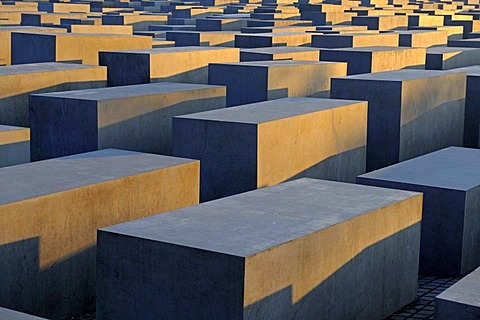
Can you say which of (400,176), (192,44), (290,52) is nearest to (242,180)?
(400,176)

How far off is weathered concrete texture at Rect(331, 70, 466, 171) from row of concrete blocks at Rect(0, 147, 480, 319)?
2.62m

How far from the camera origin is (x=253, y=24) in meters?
25.7

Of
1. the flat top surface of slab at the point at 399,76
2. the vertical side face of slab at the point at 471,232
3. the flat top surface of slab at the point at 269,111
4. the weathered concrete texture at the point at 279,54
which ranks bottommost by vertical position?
the vertical side face of slab at the point at 471,232

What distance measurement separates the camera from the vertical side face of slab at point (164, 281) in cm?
544

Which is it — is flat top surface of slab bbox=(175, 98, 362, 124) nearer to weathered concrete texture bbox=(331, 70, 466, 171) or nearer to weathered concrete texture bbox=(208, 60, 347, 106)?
weathered concrete texture bbox=(331, 70, 466, 171)

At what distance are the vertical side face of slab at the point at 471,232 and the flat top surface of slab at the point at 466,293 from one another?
7.70 feet

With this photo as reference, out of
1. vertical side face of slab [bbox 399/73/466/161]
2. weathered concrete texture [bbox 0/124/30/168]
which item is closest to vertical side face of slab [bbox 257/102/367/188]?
vertical side face of slab [bbox 399/73/466/161]

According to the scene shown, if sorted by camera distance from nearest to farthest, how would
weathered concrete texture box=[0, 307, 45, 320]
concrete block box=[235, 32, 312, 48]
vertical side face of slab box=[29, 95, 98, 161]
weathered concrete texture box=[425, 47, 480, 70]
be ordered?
weathered concrete texture box=[0, 307, 45, 320] → vertical side face of slab box=[29, 95, 98, 161] → weathered concrete texture box=[425, 47, 480, 70] → concrete block box=[235, 32, 312, 48]

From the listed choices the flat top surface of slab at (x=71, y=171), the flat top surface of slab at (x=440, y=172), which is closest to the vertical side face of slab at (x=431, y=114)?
the flat top surface of slab at (x=440, y=172)

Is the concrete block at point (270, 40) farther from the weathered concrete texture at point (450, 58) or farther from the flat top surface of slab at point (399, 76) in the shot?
the flat top surface of slab at point (399, 76)

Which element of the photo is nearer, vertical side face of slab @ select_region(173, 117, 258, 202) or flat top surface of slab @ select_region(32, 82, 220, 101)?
vertical side face of slab @ select_region(173, 117, 258, 202)

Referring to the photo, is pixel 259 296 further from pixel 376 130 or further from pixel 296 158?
pixel 376 130

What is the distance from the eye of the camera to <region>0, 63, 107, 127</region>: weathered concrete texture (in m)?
11.6

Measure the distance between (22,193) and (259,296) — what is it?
2.35 meters
